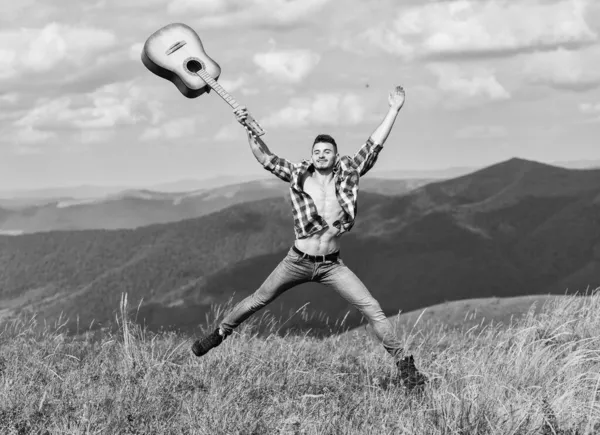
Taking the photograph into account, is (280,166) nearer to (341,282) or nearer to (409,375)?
(341,282)

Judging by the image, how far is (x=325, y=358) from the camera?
27.8ft

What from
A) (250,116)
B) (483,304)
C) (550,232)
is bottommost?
(550,232)

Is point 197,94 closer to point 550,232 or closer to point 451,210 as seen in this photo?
point 550,232

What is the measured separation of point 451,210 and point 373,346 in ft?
508

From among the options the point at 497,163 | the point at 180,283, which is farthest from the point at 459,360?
the point at 497,163

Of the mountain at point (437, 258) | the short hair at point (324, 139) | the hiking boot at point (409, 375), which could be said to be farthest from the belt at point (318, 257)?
the mountain at point (437, 258)

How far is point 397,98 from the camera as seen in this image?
7.97 meters

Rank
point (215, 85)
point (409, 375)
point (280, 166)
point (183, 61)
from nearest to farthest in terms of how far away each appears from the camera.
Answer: point (409, 375)
point (280, 166)
point (215, 85)
point (183, 61)

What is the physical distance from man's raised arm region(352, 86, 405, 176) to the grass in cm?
208

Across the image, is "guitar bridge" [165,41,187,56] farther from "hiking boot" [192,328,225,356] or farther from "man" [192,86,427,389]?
"hiking boot" [192,328,225,356]

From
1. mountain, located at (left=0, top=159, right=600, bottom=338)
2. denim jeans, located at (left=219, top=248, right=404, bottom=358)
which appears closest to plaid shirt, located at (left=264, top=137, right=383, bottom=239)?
denim jeans, located at (left=219, top=248, right=404, bottom=358)

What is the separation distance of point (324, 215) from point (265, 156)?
870mm

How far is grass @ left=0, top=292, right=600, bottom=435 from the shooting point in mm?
5527

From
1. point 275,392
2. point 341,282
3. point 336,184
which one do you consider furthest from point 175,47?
point 275,392
